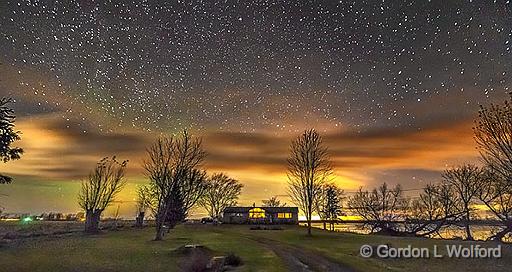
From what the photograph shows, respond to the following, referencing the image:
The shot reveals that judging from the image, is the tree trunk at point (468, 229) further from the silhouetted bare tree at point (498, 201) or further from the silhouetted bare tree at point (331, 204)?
the silhouetted bare tree at point (331, 204)

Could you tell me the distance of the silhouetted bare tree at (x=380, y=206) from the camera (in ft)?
275

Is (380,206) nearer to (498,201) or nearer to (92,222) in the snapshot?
(498,201)

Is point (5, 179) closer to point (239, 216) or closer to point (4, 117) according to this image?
point (4, 117)

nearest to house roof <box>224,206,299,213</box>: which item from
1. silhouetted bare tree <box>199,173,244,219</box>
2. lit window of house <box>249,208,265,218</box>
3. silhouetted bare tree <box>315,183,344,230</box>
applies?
lit window of house <box>249,208,265,218</box>

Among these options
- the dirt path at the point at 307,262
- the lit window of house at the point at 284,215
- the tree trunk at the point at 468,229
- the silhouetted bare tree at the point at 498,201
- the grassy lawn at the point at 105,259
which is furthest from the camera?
the lit window of house at the point at 284,215

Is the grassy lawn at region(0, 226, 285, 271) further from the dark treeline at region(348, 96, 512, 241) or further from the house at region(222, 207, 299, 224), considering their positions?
the house at region(222, 207, 299, 224)

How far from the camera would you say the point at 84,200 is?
83188 mm

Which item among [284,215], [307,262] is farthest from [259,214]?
[307,262]

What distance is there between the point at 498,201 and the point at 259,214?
2459 inches

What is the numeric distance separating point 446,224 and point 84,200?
76189 mm

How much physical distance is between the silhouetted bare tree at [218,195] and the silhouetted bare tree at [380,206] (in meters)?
36.9

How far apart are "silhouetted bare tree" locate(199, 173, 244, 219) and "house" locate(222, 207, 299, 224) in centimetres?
573

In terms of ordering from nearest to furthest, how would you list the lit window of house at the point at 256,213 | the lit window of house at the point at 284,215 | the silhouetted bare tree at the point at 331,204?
1. the silhouetted bare tree at the point at 331,204
2. the lit window of house at the point at 256,213
3. the lit window of house at the point at 284,215

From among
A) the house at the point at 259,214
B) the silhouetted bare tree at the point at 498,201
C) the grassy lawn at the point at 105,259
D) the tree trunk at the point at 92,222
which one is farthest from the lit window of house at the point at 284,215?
the grassy lawn at the point at 105,259
